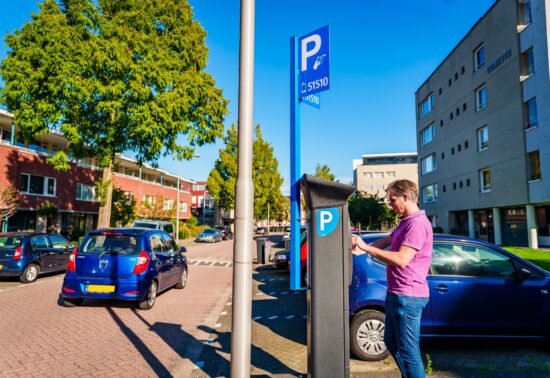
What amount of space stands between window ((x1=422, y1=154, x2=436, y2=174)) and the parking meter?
3801 cm

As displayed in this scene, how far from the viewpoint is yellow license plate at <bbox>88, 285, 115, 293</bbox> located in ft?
22.4

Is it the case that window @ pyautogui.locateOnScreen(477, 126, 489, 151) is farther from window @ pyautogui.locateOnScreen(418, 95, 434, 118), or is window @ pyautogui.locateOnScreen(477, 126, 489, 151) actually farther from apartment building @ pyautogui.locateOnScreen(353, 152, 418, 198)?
apartment building @ pyautogui.locateOnScreen(353, 152, 418, 198)

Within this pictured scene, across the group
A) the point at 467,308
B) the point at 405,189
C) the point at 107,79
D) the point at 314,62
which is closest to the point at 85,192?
the point at 107,79

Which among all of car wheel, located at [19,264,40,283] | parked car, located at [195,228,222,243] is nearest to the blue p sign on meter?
car wheel, located at [19,264,40,283]

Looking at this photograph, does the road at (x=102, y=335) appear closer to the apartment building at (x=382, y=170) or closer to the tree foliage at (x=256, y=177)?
the tree foliage at (x=256, y=177)

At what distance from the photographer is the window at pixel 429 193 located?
124 ft

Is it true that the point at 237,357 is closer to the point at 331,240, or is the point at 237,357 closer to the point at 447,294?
the point at 331,240

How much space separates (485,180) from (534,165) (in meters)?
5.78

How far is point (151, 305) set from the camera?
7.45 m

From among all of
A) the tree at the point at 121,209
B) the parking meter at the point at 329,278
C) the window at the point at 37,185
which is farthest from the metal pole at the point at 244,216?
the tree at the point at 121,209

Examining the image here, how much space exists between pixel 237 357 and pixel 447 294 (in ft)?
9.90

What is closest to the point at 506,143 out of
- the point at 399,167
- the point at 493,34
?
the point at 493,34

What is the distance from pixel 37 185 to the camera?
25328mm

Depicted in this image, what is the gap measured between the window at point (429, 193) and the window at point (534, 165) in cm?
1514
